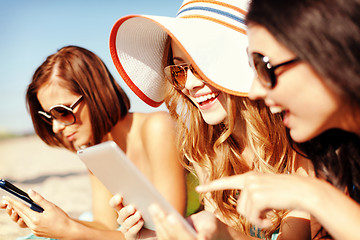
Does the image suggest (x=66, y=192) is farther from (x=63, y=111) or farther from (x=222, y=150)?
(x=222, y=150)

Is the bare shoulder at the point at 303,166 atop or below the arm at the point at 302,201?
below

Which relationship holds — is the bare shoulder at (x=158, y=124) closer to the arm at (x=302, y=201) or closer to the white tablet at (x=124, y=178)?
the white tablet at (x=124, y=178)

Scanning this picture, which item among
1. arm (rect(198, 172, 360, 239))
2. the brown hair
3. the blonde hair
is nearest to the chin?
arm (rect(198, 172, 360, 239))

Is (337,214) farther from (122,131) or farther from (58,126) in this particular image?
(58,126)

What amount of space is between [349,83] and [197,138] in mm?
1516

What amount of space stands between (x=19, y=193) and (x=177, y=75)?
3.92 feet

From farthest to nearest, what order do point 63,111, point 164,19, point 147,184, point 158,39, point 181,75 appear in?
1. point 63,111
2. point 158,39
3. point 181,75
4. point 164,19
5. point 147,184

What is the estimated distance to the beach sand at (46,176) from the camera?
240 inches

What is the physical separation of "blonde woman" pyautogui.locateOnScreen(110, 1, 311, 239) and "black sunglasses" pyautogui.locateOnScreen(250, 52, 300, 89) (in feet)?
1.80

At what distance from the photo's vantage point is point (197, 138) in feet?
9.11

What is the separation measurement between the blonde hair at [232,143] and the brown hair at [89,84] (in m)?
0.67

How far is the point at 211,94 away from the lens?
2398 millimetres

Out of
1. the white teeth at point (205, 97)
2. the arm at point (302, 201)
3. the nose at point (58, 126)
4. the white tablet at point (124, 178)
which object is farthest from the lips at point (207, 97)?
the nose at point (58, 126)

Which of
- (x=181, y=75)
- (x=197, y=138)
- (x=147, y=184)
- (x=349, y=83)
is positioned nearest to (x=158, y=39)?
(x=181, y=75)
